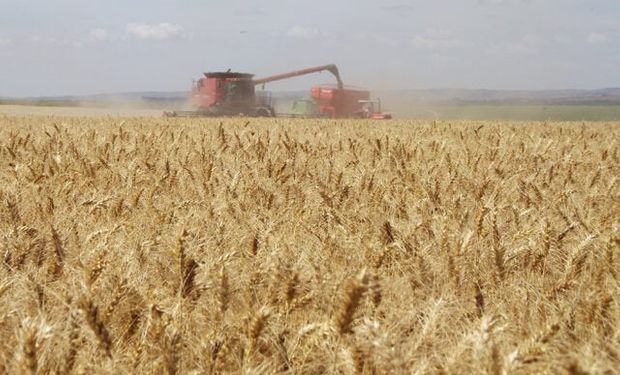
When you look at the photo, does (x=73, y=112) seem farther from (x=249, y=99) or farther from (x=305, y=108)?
(x=305, y=108)

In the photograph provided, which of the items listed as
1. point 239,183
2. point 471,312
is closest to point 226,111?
point 239,183

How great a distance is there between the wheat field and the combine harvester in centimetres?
2156

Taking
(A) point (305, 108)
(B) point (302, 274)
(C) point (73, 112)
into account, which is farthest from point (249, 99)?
(B) point (302, 274)

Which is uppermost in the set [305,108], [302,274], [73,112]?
[302,274]

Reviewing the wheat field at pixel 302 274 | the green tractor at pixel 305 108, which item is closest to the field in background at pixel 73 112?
the green tractor at pixel 305 108

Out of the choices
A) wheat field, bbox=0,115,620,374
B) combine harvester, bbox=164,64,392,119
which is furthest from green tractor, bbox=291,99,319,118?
wheat field, bbox=0,115,620,374

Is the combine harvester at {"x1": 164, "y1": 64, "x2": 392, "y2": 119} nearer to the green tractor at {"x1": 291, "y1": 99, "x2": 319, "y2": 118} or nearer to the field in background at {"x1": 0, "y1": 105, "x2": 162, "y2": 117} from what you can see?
the green tractor at {"x1": 291, "y1": 99, "x2": 319, "y2": 118}

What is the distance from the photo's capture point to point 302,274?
1.67 metres

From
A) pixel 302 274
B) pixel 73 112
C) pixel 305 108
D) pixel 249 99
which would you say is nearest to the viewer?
pixel 302 274

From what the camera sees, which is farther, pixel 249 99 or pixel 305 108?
pixel 305 108

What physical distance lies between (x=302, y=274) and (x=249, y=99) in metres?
24.1

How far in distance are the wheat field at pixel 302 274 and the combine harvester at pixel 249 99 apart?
70.7 feet

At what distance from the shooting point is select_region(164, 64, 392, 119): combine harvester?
2461 centimetres

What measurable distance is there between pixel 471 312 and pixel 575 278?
1.09 ft
